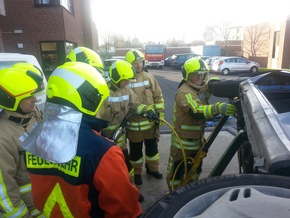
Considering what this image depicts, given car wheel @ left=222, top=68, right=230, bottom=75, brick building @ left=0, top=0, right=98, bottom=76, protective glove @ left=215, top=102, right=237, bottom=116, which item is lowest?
car wheel @ left=222, top=68, right=230, bottom=75

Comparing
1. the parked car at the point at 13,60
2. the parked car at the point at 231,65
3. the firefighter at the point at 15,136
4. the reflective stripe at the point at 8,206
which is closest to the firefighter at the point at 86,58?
the parked car at the point at 13,60

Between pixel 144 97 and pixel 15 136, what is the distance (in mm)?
2600

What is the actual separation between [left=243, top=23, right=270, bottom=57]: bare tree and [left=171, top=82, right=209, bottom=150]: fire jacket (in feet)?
105

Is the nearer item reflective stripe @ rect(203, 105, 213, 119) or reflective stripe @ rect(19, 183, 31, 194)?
reflective stripe @ rect(19, 183, 31, 194)

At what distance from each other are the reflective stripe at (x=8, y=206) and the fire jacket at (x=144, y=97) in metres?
2.27

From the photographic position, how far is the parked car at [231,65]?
23.6m

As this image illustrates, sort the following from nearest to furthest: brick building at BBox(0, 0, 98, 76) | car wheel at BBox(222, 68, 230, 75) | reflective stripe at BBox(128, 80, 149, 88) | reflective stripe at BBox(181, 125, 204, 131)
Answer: reflective stripe at BBox(181, 125, 204, 131) → reflective stripe at BBox(128, 80, 149, 88) → brick building at BBox(0, 0, 98, 76) → car wheel at BBox(222, 68, 230, 75)

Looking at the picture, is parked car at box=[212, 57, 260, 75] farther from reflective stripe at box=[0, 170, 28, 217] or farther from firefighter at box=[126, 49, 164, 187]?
reflective stripe at box=[0, 170, 28, 217]

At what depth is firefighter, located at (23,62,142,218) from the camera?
1322mm

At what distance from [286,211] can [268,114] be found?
63 centimetres

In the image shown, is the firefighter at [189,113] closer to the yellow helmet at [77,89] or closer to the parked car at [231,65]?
the yellow helmet at [77,89]

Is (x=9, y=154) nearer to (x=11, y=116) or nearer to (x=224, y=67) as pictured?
(x=11, y=116)

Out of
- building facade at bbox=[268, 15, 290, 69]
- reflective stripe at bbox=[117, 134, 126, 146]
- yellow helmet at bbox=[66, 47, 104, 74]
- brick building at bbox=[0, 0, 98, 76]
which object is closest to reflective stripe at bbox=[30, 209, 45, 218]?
reflective stripe at bbox=[117, 134, 126, 146]

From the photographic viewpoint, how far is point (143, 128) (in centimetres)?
405
